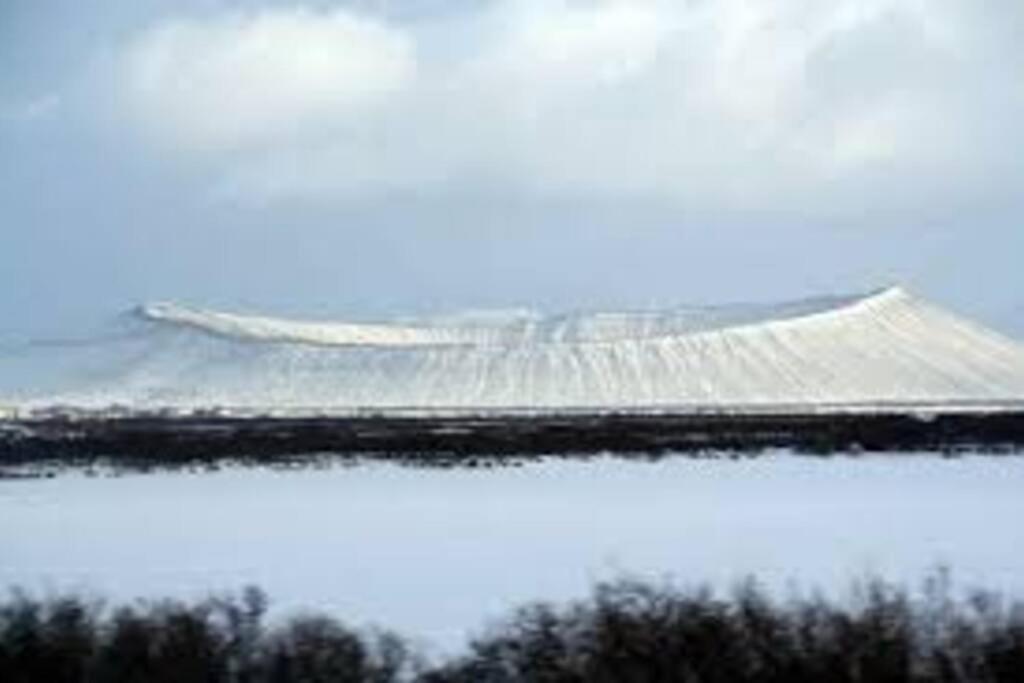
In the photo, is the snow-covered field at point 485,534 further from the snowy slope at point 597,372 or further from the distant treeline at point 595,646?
the snowy slope at point 597,372

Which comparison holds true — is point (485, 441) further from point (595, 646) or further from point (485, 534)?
point (595, 646)

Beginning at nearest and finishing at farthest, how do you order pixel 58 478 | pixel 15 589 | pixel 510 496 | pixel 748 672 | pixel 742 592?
pixel 748 672 → pixel 742 592 → pixel 15 589 → pixel 510 496 → pixel 58 478

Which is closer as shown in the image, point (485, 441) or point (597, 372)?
point (485, 441)

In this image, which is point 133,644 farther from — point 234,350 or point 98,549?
point 234,350

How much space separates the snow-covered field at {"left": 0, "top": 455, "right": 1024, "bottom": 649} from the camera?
16.1m

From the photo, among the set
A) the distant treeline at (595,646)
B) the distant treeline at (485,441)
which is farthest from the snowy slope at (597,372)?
the distant treeline at (595,646)

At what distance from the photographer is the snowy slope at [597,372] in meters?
168

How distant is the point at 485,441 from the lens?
203 feet

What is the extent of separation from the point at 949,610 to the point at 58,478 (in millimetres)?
31037

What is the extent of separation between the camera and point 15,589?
11.7 metres

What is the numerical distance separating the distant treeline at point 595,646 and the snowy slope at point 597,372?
145327 mm

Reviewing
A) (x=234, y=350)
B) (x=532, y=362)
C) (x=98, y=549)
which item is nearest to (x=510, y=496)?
(x=98, y=549)

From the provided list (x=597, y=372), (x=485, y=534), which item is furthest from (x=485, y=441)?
(x=597, y=372)

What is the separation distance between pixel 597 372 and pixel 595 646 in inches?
6765
